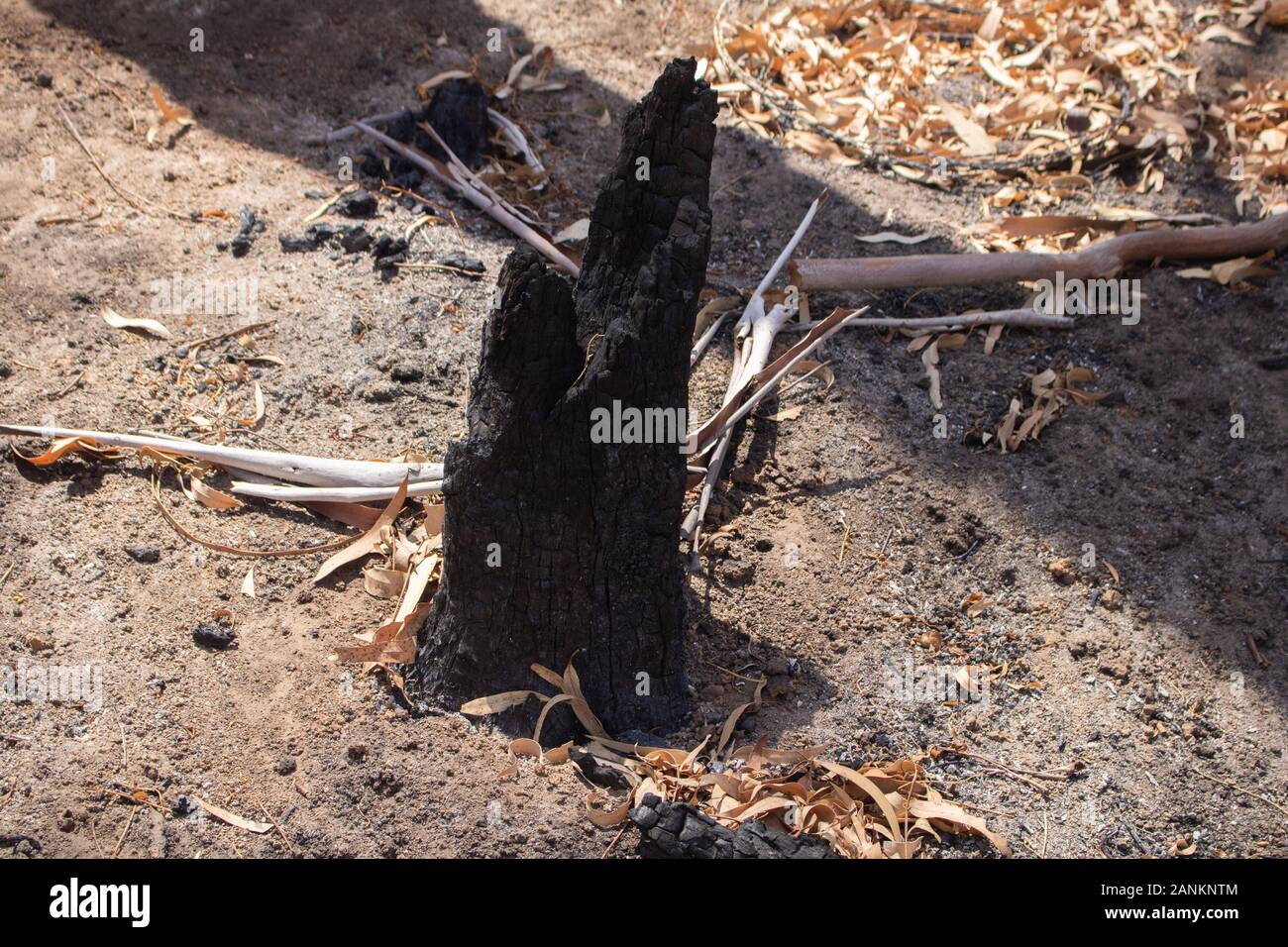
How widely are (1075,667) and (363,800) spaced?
2.41 meters

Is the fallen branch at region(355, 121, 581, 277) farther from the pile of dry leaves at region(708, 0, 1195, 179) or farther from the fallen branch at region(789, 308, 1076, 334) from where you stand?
the pile of dry leaves at region(708, 0, 1195, 179)

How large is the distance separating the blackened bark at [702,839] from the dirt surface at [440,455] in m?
0.17

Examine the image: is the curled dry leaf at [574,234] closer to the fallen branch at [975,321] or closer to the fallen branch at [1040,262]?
the fallen branch at [1040,262]

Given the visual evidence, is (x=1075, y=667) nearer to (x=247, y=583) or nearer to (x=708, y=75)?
(x=247, y=583)

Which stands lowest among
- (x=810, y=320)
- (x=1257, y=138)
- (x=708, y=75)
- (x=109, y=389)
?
(x=109, y=389)

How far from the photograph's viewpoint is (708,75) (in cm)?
728

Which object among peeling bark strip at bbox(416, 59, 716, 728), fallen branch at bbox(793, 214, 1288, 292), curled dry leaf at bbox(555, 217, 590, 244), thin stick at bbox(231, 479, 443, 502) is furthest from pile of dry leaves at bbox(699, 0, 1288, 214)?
thin stick at bbox(231, 479, 443, 502)

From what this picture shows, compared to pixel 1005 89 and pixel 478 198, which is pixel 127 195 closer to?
pixel 478 198

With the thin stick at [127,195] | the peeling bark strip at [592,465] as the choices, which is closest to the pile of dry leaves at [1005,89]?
the thin stick at [127,195]

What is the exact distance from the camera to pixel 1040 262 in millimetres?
5539

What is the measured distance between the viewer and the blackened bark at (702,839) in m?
3.03

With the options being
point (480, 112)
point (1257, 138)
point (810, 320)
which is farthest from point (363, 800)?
point (1257, 138)

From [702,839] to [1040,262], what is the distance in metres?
3.61

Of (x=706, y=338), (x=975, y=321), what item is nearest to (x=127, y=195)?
(x=706, y=338)
